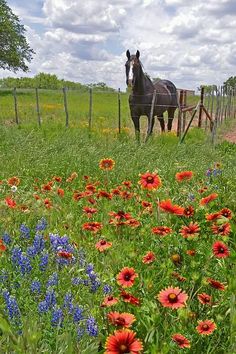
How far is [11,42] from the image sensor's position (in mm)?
41906

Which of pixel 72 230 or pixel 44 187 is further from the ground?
pixel 44 187

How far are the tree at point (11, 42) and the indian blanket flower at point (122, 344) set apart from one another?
1651 inches

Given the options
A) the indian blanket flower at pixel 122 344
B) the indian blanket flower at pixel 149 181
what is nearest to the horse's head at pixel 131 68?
the indian blanket flower at pixel 149 181

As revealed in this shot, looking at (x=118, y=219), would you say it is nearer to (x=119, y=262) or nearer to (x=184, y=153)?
(x=119, y=262)

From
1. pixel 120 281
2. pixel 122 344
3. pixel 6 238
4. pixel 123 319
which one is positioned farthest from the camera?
pixel 6 238

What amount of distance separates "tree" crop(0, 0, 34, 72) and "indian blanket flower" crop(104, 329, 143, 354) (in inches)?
1651

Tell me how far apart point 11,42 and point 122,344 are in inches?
1704

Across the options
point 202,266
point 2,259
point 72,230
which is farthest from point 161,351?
point 72,230

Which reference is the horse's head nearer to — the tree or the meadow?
the meadow

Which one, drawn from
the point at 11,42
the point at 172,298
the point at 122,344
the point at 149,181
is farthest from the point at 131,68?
the point at 11,42

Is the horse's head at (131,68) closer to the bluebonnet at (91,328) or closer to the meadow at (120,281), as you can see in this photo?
the meadow at (120,281)

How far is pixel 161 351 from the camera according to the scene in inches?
69.4

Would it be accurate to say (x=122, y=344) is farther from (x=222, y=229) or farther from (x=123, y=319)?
(x=222, y=229)

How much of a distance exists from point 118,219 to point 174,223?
0.44m
